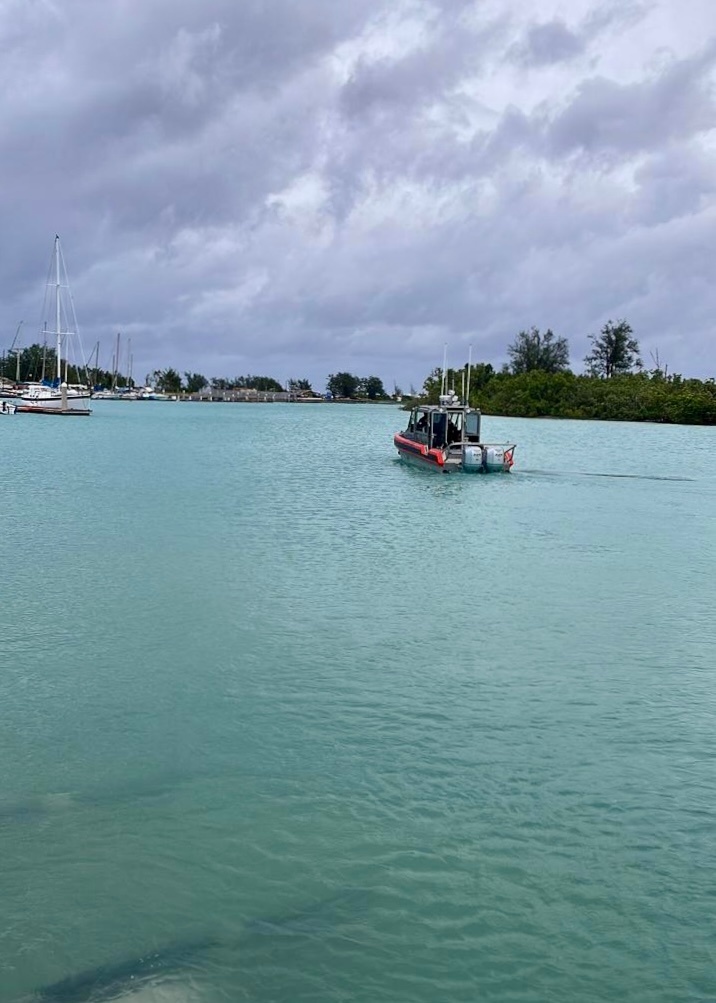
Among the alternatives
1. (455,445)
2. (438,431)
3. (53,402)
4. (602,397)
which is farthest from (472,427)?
(602,397)

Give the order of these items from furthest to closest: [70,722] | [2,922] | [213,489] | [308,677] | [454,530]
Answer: [213,489]
[454,530]
[308,677]
[70,722]
[2,922]

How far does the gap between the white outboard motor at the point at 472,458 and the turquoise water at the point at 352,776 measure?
2648 centimetres

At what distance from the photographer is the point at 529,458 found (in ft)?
243

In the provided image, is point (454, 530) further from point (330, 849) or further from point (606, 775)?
point (330, 849)

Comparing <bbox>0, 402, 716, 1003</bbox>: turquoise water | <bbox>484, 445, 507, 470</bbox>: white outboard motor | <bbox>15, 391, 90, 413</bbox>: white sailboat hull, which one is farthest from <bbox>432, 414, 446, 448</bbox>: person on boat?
<bbox>15, 391, 90, 413</bbox>: white sailboat hull

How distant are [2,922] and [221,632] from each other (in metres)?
9.79

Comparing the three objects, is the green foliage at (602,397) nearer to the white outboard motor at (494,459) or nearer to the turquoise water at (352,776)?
the white outboard motor at (494,459)

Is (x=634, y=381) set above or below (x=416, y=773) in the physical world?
above

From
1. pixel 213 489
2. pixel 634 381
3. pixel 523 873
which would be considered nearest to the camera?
pixel 523 873

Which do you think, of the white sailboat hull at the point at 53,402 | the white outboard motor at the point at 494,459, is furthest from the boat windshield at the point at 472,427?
the white sailboat hull at the point at 53,402

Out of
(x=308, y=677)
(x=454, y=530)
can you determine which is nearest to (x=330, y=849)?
A: (x=308, y=677)

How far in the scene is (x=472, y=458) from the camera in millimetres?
53469

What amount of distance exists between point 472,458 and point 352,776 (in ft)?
141

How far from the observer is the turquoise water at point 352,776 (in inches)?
311
